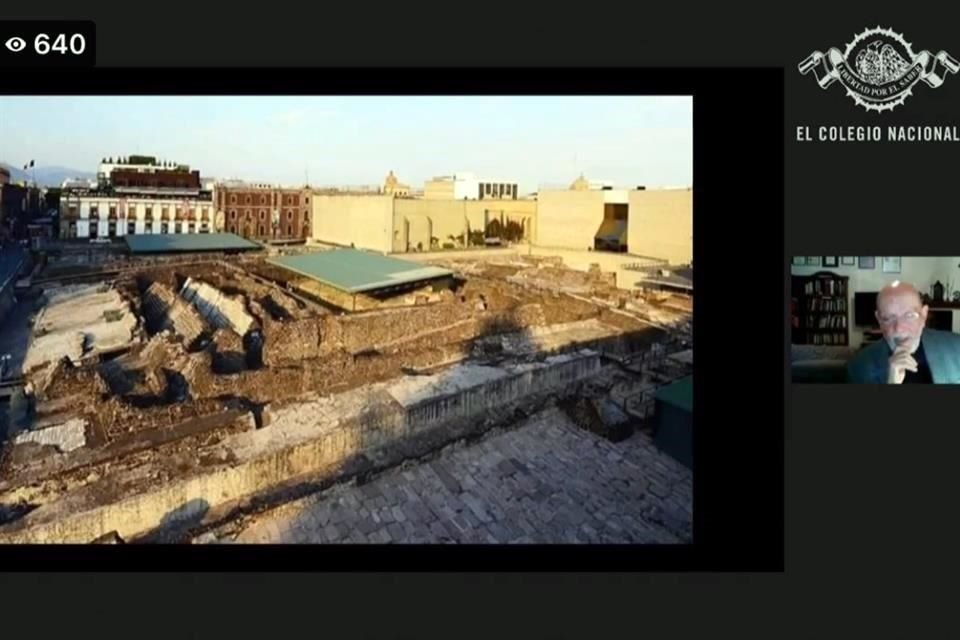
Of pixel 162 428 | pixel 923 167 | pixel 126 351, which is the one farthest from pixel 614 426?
pixel 126 351

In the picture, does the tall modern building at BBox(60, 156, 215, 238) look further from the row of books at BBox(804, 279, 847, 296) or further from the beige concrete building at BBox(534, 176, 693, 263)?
the row of books at BBox(804, 279, 847, 296)

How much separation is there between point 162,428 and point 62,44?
7.81 feet

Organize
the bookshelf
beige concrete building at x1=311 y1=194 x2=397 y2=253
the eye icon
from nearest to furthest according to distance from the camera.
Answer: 1. the eye icon
2. the bookshelf
3. beige concrete building at x1=311 y1=194 x2=397 y2=253

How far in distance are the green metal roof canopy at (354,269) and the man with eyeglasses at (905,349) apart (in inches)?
117

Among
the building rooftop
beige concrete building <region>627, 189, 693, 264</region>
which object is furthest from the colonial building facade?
the building rooftop

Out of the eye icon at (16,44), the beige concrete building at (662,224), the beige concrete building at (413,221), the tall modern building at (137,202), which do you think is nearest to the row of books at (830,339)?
the beige concrete building at (662,224)

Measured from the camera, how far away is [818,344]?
3262 mm

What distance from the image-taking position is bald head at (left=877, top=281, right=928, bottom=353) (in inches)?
126

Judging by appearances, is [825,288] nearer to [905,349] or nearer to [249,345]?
[905,349]

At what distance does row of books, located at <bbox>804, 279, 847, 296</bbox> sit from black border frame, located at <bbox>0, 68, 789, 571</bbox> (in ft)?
0.64

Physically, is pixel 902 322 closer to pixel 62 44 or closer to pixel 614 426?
pixel 614 426

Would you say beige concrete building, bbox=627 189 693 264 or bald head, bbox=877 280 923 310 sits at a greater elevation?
beige concrete building, bbox=627 189 693 264

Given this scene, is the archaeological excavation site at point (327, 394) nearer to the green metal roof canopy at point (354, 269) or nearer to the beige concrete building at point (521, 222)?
the green metal roof canopy at point (354, 269)

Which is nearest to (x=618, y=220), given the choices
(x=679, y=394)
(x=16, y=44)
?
(x=679, y=394)
